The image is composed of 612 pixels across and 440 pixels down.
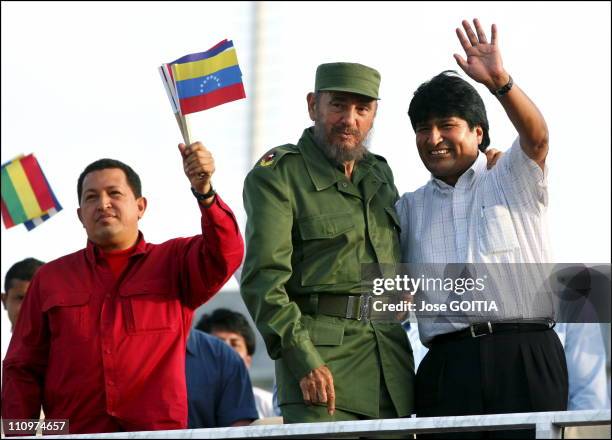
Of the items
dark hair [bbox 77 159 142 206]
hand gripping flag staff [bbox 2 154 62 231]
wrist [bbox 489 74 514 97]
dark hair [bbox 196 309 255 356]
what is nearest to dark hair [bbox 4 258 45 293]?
hand gripping flag staff [bbox 2 154 62 231]

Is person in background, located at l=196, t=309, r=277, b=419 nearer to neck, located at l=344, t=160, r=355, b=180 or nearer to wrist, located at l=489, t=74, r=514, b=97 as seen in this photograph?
neck, located at l=344, t=160, r=355, b=180

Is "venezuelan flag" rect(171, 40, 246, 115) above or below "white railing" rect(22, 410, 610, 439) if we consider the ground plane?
above

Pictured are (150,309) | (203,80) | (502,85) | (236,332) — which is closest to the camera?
(502,85)

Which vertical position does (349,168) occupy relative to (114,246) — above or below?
above

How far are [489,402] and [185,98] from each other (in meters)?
1.69

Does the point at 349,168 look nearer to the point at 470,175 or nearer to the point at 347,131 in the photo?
the point at 347,131

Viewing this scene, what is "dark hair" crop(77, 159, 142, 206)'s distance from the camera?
560 cm

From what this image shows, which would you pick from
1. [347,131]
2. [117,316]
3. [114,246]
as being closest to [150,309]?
[117,316]

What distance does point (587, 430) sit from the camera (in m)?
8.27

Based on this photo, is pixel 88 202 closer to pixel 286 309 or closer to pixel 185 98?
pixel 185 98

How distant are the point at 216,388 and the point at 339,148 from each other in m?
2.19

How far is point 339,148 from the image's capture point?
16.6 feet

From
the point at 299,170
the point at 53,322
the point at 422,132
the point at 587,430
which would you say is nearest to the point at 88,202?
the point at 53,322

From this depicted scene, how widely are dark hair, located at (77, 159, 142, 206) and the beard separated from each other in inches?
34.5
